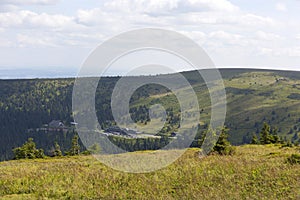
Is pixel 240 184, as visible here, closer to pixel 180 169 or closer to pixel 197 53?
pixel 180 169

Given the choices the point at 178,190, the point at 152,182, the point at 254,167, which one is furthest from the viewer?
the point at 254,167

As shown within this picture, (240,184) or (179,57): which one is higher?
(179,57)

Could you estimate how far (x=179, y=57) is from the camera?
26859 millimetres

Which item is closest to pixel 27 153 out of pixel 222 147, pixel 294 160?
pixel 222 147

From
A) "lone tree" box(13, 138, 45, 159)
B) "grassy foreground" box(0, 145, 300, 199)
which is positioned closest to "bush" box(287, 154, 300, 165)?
"grassy foreground" box(0, 145, 300, 199)

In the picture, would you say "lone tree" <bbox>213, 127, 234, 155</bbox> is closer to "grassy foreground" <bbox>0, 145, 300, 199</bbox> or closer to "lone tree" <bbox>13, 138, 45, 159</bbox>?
"grassy foreground" <bbox>0, 145, 300, 199</bbox>

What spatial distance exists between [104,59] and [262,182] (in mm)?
13238

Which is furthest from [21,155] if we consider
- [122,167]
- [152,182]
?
[152,182]

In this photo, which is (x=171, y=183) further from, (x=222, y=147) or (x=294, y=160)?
(x=222, y=147)

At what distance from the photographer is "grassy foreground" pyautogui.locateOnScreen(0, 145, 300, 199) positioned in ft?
60.2

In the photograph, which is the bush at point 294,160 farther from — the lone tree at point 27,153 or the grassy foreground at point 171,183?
the lone tree at point 27,153

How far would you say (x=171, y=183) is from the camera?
20609 mm

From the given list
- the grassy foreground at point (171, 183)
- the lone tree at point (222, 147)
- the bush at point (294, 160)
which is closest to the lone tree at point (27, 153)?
the lone tree at point (222, 147)

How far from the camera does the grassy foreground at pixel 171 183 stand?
1834 cm
